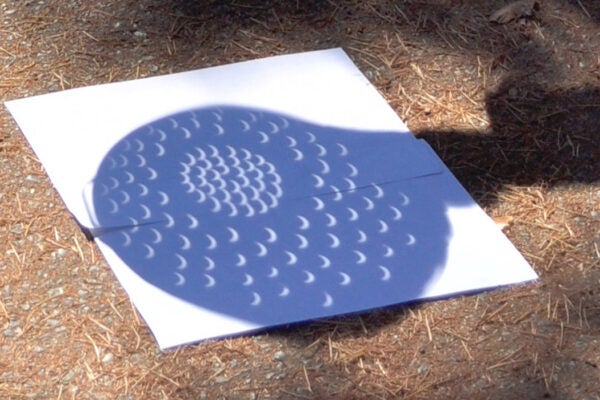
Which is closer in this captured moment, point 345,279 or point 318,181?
point 345,279

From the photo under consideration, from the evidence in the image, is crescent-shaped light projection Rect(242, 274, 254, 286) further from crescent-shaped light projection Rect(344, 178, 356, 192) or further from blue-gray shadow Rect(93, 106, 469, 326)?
crescent-shaped light projection Rect(344, 178, 356, 192)

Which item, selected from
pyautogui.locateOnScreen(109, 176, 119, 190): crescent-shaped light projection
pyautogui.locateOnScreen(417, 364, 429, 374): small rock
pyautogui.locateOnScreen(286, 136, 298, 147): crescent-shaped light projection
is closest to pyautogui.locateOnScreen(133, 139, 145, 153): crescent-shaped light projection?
pyautogui.locateOnScreen(109, 176, 119, 190): crescent-shaped light projection

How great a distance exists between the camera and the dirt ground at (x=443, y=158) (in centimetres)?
207

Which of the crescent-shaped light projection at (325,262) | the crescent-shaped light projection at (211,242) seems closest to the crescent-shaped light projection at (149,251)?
the crescent-shaped light projection at (211,242)

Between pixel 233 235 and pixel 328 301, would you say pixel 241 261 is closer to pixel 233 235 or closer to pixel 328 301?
pixel 233 235

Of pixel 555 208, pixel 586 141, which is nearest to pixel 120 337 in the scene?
pixel 555 208

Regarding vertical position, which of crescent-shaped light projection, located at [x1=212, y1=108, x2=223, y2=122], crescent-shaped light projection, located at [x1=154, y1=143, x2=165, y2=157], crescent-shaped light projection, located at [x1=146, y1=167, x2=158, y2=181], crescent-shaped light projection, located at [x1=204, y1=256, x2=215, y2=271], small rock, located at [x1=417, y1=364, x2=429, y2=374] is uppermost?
crescent-shaped light projection, located at [x1=204, y1=256, x2=215, y2=271]

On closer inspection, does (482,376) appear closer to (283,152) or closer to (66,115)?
(283,152)

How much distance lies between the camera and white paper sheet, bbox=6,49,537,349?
2.20 meters

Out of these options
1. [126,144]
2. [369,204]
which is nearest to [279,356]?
[369,204]

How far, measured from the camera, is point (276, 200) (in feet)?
7.88

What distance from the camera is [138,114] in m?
2.59

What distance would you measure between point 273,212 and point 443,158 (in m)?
0.43

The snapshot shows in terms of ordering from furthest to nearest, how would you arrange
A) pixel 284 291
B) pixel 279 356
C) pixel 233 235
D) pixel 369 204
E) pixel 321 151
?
pixel 321 151 → pixel 369 204 → pixel 233 235 → pixel 284 291 → pixel 279 356
